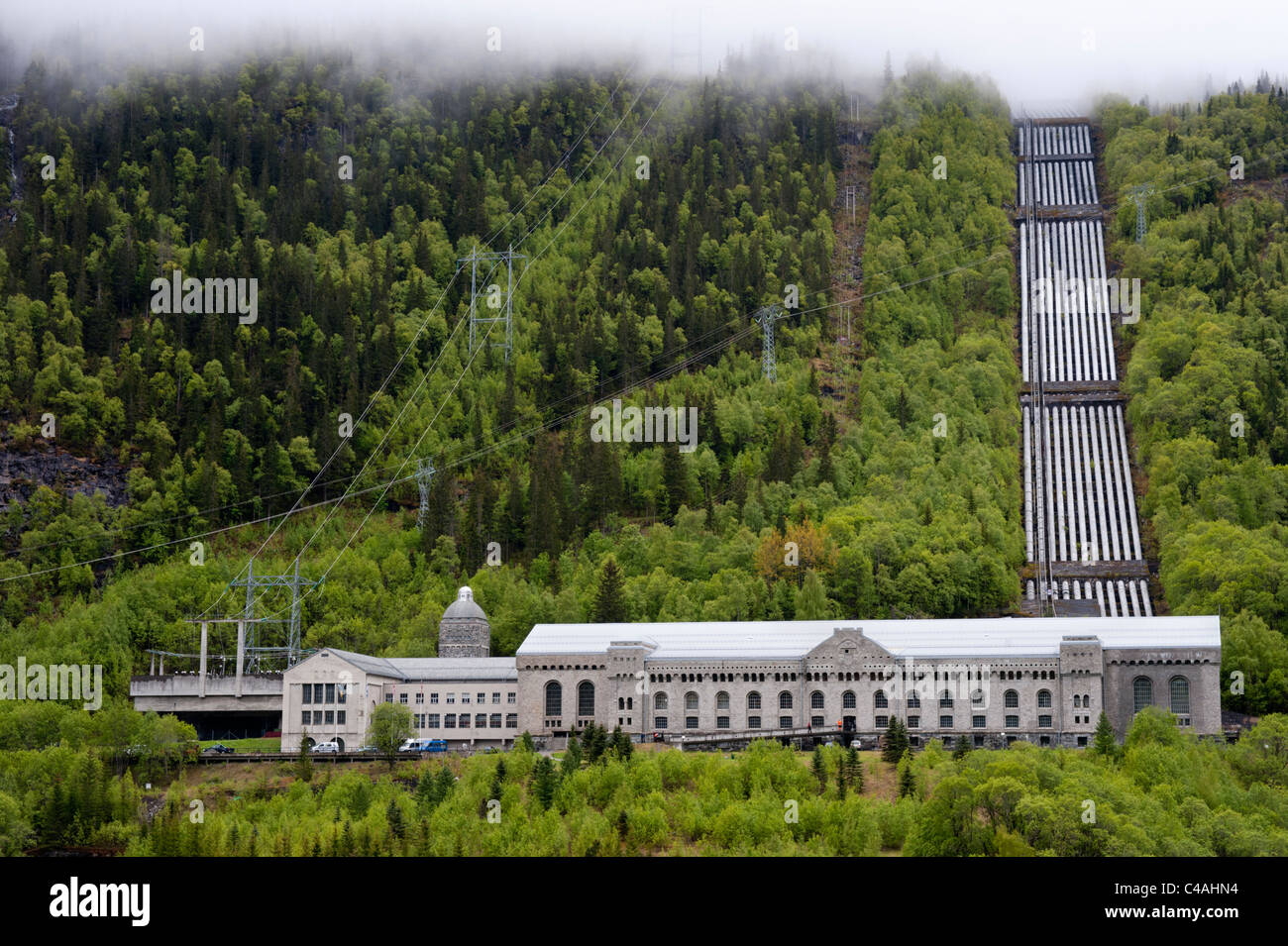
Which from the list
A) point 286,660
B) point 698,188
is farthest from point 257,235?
point 286,660

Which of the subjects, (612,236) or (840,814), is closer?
(840,814)

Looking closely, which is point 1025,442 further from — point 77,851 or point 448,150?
point 77,851

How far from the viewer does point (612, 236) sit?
17625 cm

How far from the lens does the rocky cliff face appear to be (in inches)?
5664

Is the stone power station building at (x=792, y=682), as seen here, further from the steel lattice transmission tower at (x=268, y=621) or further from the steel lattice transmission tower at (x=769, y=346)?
the steel lattice transmission tower at (x=769, y=346)

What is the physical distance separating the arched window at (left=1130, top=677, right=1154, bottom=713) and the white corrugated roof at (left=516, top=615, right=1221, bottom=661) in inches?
72.0

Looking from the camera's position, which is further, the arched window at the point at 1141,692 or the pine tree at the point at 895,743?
the arched window at the point at 1141,692

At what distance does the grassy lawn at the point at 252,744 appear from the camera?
10462 cm

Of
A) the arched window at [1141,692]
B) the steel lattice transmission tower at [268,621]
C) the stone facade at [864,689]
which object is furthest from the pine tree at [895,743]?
the steel lattice transmission tower at [268,621]

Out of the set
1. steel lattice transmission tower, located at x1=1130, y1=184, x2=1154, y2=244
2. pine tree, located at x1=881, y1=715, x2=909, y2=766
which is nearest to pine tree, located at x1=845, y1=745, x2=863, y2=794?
pine tree, located at x1=881, y1=715, x2=909, y2=766

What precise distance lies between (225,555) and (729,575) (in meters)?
37.4

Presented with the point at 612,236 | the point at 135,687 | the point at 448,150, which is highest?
the point at 448,150

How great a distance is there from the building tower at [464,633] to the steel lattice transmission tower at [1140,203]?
8254cm
